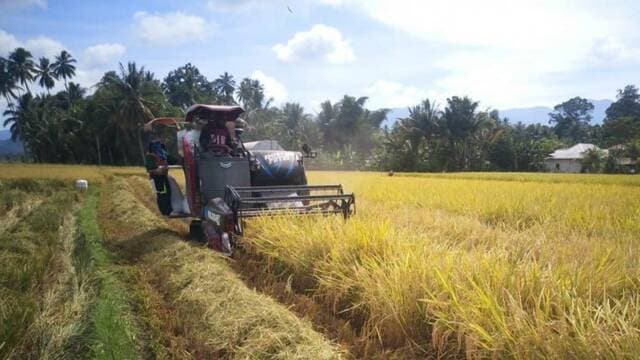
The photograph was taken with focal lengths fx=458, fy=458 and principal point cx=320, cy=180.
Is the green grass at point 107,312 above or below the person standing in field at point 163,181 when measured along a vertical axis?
below

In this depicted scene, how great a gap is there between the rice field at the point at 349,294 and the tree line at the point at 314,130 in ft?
117

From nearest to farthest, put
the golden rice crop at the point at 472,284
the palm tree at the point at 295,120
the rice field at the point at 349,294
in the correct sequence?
the golden rice crop at the point at 472,284 → the rice field at the point at 349,294 → the palm tree at the point at 295,120

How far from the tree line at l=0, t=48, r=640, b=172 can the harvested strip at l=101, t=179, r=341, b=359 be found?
3581cm

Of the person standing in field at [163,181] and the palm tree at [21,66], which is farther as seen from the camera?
the palm tree at [21,66]

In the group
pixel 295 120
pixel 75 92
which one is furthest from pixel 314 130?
pixel 75 92

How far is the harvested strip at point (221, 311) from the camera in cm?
337

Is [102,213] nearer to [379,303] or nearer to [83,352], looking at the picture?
[83,352]

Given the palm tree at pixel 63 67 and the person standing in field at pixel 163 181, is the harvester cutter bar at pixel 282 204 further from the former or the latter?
the palm tree at pixel 63 67

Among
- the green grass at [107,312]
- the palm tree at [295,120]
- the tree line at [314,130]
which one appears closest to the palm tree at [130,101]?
the tree line at [314,130]

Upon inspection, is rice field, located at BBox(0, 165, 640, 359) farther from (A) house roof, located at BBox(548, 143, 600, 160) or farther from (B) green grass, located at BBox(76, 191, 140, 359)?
(A) house roof, located at BBox(548, 143, 600, 160)

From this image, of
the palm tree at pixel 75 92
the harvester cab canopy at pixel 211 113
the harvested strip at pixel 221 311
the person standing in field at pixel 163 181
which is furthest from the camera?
the palm tree at pixel 75 92

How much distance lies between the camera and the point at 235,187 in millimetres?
7473

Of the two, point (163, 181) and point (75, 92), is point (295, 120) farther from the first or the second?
point (163, 181)

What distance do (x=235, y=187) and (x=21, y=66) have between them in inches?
2732
